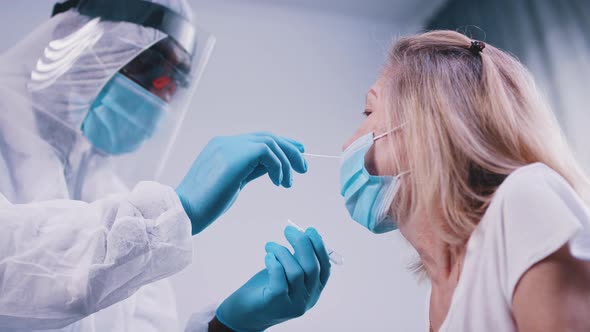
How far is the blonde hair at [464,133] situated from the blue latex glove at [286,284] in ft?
0.89

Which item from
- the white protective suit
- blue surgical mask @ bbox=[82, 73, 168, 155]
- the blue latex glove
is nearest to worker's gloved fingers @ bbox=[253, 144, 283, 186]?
the blue latex glove

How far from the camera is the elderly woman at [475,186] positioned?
63 cm

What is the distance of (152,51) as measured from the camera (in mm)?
1360

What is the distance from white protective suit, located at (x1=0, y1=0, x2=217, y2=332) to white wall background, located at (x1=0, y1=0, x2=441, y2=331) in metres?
0.41

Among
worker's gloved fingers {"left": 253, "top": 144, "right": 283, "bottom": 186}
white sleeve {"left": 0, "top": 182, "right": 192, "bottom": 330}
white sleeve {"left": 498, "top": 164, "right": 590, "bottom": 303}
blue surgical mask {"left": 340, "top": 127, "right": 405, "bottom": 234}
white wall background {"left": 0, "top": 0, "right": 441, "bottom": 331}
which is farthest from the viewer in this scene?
white wall background {"left": 0, "top": 0, "right": 441, "bottom": 331}

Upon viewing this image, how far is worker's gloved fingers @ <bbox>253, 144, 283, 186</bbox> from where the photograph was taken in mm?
1082

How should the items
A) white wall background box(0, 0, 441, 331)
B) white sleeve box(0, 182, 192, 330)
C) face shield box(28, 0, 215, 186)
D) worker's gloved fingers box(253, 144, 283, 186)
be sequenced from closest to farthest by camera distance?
1. white sleeve box(0, 182, 192, 330)
2. worker's gloved fingers box(253, 144, 283, 186)
3. face shield box(28, 0, 215, 186)
4. white wall background box(0, 0, 441, 331)

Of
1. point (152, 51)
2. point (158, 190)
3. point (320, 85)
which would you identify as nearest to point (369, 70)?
point (320, 85)

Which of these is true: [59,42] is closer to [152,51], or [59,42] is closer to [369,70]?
[152,51]

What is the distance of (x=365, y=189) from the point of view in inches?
39.0

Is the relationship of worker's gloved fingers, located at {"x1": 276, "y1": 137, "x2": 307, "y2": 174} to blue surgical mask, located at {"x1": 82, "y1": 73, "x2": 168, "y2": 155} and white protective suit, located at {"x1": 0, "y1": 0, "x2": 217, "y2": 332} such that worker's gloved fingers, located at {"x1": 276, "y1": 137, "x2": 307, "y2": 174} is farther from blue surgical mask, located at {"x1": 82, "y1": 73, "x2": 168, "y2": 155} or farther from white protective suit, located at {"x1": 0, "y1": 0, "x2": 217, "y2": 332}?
blue surgical mask, located at {"x1": 82, "y1": 73, "x2": 168, "y2": 155}

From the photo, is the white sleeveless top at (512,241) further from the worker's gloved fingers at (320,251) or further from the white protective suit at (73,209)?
the white protective suit at (73,209)

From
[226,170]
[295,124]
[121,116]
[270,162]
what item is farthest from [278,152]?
[295,124]

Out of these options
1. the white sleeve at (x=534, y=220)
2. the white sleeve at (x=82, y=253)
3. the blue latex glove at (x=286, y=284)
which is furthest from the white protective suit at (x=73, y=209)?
the white sleeve at (x=534, y=220)
